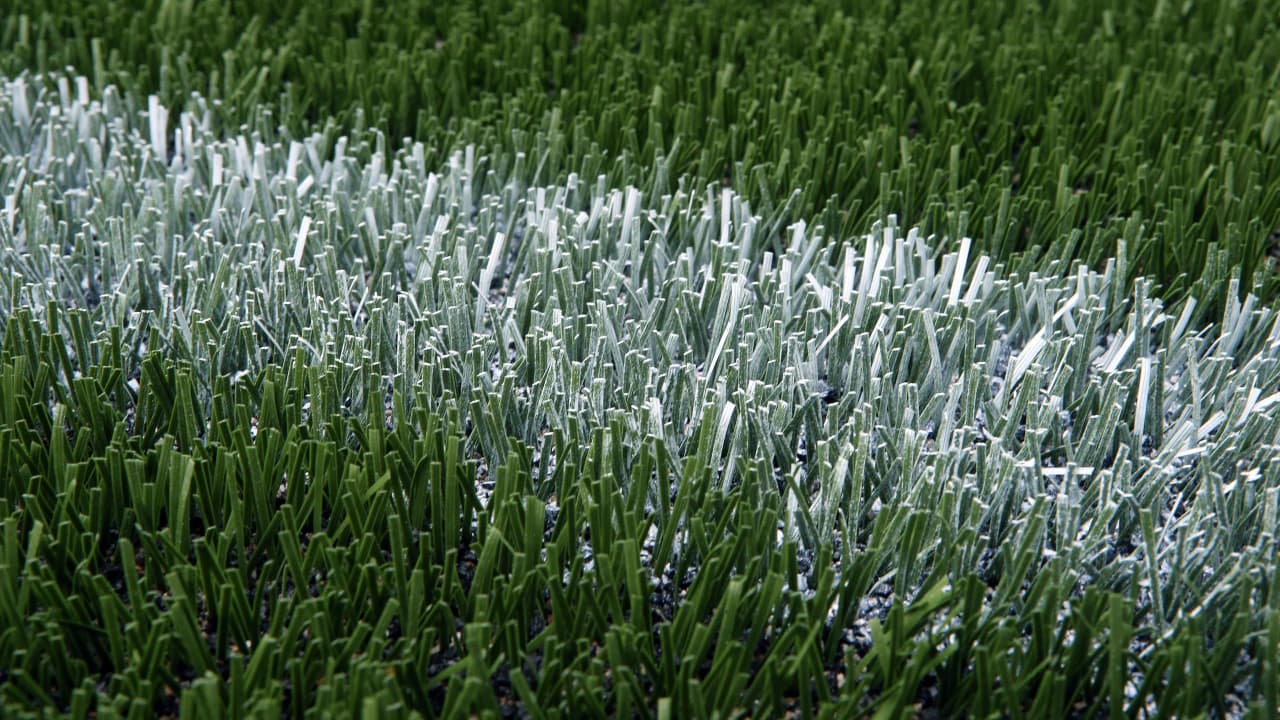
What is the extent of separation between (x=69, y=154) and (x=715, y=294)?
64.7 inches

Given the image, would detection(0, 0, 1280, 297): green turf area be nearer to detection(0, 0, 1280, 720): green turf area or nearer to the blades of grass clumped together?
detection(0, 0, 1280, 720): green turf area

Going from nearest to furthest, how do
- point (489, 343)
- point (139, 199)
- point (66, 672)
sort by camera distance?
point (66, 672) < point (489, 343) < point (139, 199)

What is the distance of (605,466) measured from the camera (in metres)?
1.76

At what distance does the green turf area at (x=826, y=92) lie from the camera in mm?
2670

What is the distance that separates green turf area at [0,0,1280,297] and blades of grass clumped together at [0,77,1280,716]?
8.1 inches

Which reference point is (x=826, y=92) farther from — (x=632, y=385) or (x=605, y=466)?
(x=605, y=466)

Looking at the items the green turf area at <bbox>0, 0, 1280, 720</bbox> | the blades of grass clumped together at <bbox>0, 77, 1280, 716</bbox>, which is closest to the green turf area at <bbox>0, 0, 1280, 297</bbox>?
the green turf area at <bbox>0, 0, 1280, 720</bbox>

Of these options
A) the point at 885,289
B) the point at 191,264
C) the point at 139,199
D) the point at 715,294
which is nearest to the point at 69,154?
the point at 139,199

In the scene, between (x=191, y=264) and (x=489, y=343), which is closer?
(x=489, y=343)

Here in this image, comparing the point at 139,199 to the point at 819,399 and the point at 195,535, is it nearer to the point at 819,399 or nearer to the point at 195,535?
the point at 195,535

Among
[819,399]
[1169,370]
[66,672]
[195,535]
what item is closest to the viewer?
[66,672]

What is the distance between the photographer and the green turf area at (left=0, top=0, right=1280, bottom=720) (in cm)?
151

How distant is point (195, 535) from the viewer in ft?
5.91

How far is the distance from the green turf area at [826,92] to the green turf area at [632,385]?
2 centimetres
